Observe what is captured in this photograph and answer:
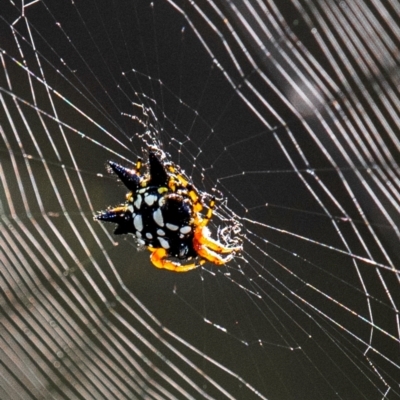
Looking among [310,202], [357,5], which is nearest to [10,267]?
[310,202]

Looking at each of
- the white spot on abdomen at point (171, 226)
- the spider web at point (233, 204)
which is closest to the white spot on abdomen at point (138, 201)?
the white spot on abdomen at point (171, 226)

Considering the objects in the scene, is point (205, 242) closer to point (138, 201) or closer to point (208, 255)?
point (208, 255)

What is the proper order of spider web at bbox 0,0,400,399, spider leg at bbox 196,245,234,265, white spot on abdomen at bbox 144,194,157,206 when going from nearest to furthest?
1. white spot on abdomen at bbox 144,194,157,206
2. spider leg at bbox 196,245,234,265
3. spider web at bbox 0,0,400,399

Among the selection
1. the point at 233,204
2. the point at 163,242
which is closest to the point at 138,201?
the point at 163,242

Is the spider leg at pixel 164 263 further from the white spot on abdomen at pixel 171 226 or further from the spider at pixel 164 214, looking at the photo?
the white spot on abdomen at pixel 171 226

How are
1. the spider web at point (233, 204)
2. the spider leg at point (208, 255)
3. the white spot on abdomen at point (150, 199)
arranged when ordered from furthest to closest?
the spider web at point (233, 204), the spider leg at point (208, 255), the white spot on abdomen at point (150, 199)

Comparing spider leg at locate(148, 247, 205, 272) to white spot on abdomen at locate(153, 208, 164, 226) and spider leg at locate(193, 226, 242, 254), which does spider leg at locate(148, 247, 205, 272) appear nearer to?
spider leg at locate(193, 226, 242, 254)

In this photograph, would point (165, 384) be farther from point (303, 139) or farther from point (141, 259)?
point (303, 139)

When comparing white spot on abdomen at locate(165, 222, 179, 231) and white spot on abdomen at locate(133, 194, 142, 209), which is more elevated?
white spot on abdomen at locate(133, 194, 142, 209)

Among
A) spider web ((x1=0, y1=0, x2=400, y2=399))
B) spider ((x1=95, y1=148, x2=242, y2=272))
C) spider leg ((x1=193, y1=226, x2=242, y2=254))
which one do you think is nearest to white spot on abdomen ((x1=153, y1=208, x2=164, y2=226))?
spider ((x1=95, y1=148, x2=242, y2=272))
